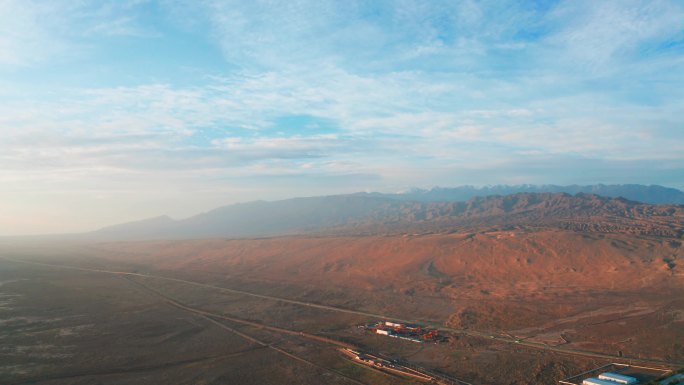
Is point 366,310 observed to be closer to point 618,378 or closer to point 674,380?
point 618,378

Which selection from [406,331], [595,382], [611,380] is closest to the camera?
[595,382]

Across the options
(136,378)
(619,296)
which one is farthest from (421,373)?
(619,296)

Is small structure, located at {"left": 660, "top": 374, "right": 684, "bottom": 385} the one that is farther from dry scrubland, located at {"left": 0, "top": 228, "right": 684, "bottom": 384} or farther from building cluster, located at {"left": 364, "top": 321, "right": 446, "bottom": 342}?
building cluster, located at {"left": 364, "top": 321, "right": 446, "bottom": 342}

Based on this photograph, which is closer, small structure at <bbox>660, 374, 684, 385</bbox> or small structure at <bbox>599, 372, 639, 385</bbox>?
small structure at <bbox>660, 374, 684, 385</bbox>

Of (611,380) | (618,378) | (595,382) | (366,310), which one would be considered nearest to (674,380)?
(618,378)

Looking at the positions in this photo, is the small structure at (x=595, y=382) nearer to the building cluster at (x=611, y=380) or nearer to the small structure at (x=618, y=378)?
the building cluster at (x=611, y=380)

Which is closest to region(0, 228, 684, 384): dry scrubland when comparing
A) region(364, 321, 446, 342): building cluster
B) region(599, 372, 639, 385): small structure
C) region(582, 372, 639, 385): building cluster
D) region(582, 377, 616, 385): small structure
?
region(364, 321, 446, 342): building cluster
